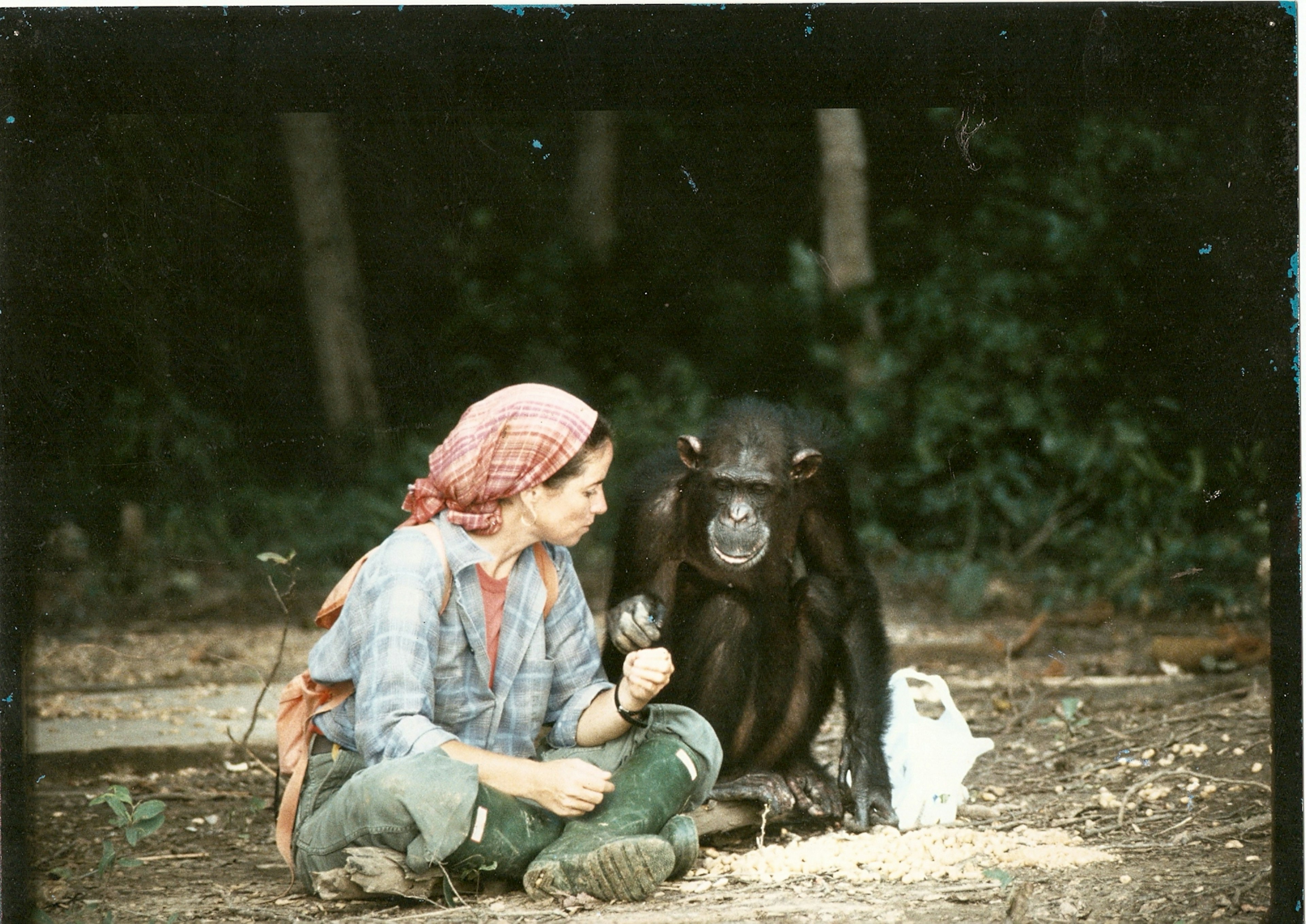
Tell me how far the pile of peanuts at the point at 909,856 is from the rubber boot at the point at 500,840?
56 centimetres

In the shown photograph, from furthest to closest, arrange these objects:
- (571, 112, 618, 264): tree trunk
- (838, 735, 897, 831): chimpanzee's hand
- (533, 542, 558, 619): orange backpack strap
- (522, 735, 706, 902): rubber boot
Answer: (571, 112, 618, 264): tree trunk, (838, 735, 897, 831): chimpanzee's hand, (533, 542, 558, 619): orange backpack strap, (522, 735, 706, 902): rubber boot

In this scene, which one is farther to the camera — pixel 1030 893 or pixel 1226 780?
pixel 1226 780

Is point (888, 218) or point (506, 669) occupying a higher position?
point (888, 218)

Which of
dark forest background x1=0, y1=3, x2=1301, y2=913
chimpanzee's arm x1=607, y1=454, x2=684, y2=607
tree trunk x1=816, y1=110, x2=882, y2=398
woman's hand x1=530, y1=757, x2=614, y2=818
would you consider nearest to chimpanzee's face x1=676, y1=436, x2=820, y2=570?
chimpanzee's arm x1=607, y1=454, x2=684, y2=607

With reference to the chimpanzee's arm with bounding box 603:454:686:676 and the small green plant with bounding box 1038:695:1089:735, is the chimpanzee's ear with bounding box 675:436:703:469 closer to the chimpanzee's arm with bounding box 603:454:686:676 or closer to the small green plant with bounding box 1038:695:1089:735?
the chimpanzee's arm with bounding box 603:454:686:676

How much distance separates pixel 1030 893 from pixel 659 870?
3.54 feet

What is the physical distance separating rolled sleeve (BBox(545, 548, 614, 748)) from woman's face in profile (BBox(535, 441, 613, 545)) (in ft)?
0.96

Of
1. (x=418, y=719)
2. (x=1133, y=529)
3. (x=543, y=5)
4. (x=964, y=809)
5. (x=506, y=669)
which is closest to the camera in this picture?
(x=418, y=719)

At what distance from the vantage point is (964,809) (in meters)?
4.85

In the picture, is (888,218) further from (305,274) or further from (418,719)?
(418,719)

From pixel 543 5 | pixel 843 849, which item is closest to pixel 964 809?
pixel 843 849

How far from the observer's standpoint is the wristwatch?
4199 mm

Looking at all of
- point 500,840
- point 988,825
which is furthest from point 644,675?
point 988,825

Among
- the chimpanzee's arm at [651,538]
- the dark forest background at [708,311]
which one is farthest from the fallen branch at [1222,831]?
the chimpanzee's arm at [651,538]
